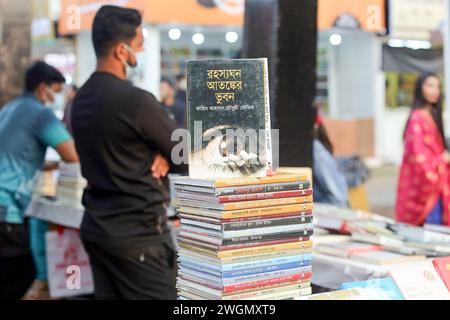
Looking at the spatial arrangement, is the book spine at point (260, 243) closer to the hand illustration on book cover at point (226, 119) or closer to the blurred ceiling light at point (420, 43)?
the hand illustration on book cover at point (226, 119)

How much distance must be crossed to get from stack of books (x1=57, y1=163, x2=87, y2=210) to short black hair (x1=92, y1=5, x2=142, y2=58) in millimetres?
1908

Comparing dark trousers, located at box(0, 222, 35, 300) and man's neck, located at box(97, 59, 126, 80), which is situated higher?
man's neck, located at box(97, 59, 126, 80)

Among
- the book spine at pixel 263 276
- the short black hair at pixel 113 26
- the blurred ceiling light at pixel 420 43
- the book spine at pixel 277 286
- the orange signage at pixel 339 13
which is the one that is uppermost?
the orange signage at pixel 339 13

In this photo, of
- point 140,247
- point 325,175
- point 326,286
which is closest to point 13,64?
point 325,175

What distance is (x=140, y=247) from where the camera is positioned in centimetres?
275

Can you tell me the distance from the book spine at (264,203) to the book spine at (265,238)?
80 millimetres

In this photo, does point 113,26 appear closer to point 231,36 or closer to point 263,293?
point 263,293

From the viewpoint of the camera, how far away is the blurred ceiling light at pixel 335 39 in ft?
48.9

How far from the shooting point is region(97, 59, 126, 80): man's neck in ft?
9.13

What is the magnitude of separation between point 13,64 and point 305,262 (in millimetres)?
5387

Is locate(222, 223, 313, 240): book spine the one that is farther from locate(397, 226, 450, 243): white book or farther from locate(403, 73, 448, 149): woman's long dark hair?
locate(403, 73, 448, 149): woman's long dark hair

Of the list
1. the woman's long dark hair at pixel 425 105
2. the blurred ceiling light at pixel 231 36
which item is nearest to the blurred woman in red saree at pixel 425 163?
the woman's long dark hair at pixel 425 105

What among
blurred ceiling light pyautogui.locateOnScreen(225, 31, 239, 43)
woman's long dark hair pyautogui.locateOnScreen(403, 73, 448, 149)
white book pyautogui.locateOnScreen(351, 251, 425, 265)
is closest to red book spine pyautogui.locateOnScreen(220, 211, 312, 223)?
white book pyautogui.locateOnScreen(351, 251, 425, 265)

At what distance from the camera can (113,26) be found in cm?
273
